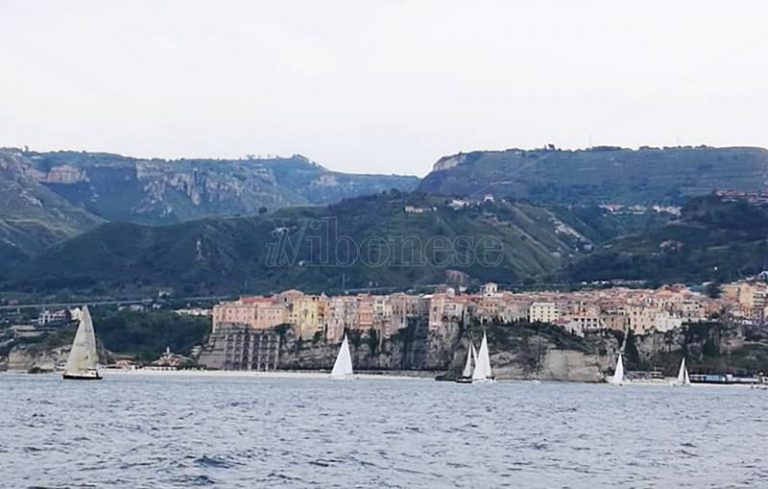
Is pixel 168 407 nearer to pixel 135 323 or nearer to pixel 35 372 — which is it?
pixel 35 372

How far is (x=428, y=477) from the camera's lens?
143ft

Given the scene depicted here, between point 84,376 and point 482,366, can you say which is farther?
point 482,366

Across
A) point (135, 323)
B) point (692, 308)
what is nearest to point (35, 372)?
point (135, 323)

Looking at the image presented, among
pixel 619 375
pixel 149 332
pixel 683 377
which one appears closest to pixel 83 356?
pixel 619 375

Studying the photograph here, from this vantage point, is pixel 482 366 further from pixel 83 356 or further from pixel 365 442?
pixel 365 442

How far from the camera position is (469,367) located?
143125mm

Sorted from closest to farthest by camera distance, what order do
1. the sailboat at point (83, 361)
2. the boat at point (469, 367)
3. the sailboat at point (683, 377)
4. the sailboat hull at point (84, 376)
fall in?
1. the sailboat at point (83, 361)
2. the sailboat hull at point (84, 376)
3. the boat at point (469, 367)
4. the sailboat at point (683, 377)

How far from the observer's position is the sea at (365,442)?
4309cm

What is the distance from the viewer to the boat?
141250 millimetres

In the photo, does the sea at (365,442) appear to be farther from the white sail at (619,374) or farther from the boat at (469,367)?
the boat at (469,367)

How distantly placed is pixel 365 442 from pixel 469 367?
88.3 meters

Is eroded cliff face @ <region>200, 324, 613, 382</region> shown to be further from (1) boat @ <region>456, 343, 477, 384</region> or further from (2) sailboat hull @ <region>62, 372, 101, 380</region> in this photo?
(2) sailboat hull @ <region>62, 372, 101, 380</region>

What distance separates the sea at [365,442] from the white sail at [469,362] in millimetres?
45320

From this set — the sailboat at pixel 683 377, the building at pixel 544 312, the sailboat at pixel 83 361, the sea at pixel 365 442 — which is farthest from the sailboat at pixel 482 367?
the sea at pixel 365 442
